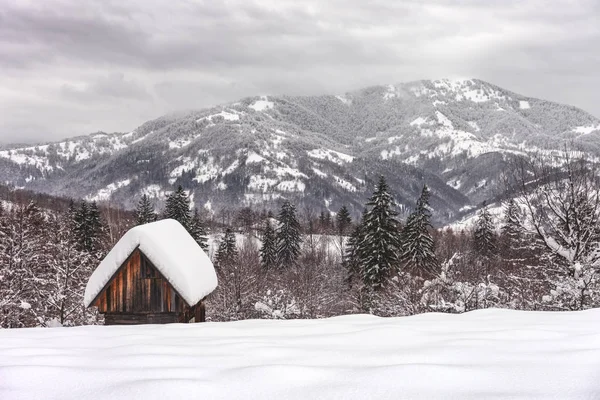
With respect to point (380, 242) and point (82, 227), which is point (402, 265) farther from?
point (82, 227)

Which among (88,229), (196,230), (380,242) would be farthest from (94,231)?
(380,242)

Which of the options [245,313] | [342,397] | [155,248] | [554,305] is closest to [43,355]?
[342,397]

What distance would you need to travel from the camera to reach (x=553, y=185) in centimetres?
1791

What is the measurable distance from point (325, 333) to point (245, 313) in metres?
28.5

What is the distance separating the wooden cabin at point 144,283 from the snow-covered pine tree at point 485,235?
44930mm

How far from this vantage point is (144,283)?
48.8 feet

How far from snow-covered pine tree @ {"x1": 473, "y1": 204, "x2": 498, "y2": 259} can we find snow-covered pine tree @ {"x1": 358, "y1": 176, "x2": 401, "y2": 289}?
860 inches

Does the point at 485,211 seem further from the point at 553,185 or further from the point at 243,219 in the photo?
the point at 243,219

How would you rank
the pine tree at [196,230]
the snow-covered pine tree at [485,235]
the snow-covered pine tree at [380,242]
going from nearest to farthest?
the snow-covered pine tree at [380,242] < the pine tree at [196,230] < the snow-covered pine tree at [485,235]

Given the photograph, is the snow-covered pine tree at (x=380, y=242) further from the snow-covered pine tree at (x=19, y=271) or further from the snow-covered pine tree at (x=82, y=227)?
the snow-covered pine tree at (x=82, y=227)

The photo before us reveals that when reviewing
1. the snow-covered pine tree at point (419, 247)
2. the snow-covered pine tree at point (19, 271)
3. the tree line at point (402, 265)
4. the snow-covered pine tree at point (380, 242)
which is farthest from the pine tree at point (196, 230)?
the snow-covered pine tree at point (419, 247)

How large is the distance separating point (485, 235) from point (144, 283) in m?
47.8

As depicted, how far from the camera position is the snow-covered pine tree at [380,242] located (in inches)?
1314

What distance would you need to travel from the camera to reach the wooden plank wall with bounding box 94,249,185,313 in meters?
14.7
